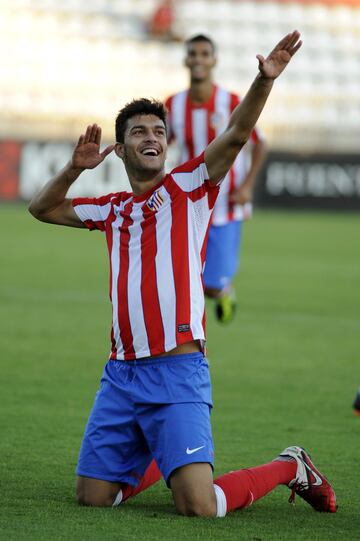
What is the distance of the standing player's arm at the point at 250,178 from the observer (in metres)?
8.84

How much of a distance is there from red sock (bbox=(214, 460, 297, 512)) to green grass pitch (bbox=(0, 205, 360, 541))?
0.06 meters

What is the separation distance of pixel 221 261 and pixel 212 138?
969 mm

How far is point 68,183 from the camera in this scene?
4.80 m

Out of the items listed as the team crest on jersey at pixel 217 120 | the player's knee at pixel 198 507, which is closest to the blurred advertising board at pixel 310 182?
the team crest on jersey at pixel 217 120

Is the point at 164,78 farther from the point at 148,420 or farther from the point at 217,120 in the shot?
the point at 148,420

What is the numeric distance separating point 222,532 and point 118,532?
362mm

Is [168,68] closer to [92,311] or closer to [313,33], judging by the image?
[313,33]

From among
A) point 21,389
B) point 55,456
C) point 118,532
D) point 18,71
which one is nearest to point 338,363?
point 21,389

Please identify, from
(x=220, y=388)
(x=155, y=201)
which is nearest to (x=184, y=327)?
(x=155, y=201)

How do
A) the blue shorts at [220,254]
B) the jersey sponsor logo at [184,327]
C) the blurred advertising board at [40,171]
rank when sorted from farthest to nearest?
the blurred advertising board at [40,171] < the blue shorts at [220,254] < the jersey sponsor logo at [184,327]

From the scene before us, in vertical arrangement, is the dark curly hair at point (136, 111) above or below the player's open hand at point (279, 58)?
below

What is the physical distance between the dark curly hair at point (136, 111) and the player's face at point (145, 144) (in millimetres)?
23

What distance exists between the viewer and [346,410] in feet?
21.8

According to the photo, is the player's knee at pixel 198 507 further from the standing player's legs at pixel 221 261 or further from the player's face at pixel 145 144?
the standing player's legs at pixel 221 261
